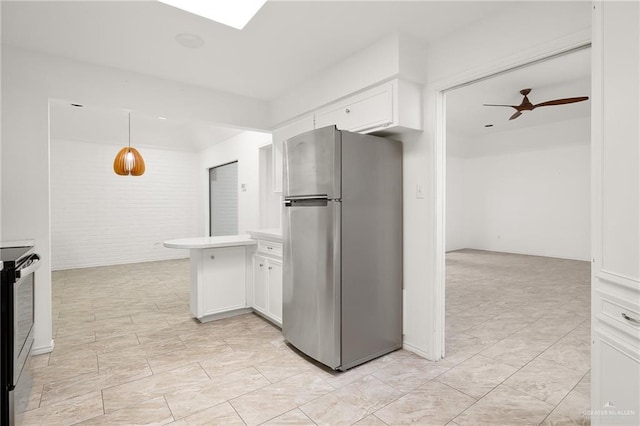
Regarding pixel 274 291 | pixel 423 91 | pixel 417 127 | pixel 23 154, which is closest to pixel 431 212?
pixel 417 127

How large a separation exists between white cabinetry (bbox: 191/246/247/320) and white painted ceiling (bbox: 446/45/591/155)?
10.3 ft

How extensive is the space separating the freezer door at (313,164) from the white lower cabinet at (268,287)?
0.92 meters

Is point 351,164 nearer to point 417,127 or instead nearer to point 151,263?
point 417,127

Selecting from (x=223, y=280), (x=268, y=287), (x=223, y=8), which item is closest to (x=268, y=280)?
(x=268, y=287)

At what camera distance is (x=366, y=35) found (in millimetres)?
2561

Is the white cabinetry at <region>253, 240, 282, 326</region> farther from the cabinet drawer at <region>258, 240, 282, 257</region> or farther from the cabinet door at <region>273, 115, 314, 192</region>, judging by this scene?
the cabinet door at <region>273, 115, 314, 192</region>

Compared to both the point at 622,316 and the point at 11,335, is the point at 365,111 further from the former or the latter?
the point at 11,335

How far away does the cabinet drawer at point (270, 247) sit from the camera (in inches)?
128

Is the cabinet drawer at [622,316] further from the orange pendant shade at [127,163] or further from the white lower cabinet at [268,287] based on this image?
the orange pendant shade at [127,163]

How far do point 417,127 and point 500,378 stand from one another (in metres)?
1.99

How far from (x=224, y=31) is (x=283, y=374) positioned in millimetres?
2689

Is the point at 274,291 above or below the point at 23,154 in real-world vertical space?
below

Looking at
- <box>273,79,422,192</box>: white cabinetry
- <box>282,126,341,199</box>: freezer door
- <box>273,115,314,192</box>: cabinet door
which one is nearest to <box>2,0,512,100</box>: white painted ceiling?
<box>273,79,422,192</box>: white cabinetry

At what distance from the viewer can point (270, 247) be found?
3.39m
